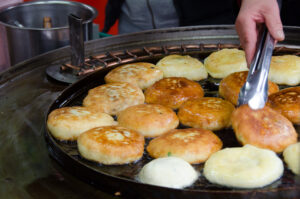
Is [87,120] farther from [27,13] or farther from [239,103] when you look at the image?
[27,13]

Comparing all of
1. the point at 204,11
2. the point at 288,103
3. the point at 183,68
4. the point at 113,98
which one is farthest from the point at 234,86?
the point at 204,11

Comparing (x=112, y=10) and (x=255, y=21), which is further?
(x=112, y=10)

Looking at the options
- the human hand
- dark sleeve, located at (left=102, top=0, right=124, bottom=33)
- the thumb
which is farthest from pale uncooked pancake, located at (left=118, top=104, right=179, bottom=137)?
dark sleeve, located at (left=102, top=0, right=124, bottom=33)

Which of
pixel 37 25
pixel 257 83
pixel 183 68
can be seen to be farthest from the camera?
pixel 37 25

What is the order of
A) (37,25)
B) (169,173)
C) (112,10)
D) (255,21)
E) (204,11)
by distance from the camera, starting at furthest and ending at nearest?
(112,10) → (204,11) → (37,25) → (255,21) → (169,173)

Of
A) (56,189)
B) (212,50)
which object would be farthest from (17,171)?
(212,50)

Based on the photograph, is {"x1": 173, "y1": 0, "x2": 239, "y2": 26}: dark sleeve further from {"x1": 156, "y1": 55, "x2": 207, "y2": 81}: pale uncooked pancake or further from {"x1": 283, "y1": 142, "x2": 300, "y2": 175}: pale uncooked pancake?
{"x1": 283, "y1": 142, "x2": 300, "y2": 175}: pale uncooked pancake

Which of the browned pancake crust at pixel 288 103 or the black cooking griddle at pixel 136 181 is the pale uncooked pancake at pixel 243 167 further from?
the browned pancake crust at pixel 288 103

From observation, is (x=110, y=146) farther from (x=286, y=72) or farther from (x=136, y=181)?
(x=286, y=72)
